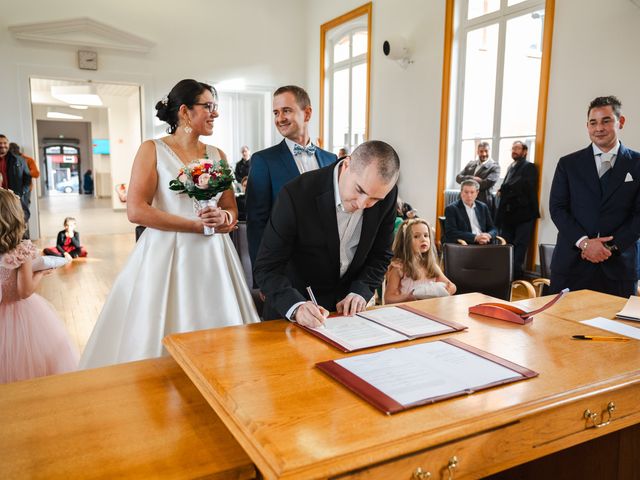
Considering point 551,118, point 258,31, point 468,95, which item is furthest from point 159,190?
point 258,31

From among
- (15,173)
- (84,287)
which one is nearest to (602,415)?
(84,287)

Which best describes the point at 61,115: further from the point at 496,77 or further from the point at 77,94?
the point at 496,77

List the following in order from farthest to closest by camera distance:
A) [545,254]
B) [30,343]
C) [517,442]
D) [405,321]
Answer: [545,254] < [30,343] < [405,321] < [517,442]

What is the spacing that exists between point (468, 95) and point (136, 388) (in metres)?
7.43

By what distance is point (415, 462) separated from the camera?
43.5 inches

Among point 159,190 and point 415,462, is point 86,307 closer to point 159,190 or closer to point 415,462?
point 159,190

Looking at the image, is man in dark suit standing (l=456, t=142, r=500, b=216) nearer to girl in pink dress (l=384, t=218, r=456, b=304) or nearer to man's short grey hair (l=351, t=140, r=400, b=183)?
girl in pink dress (l=384, t=218, r=456, b=304)

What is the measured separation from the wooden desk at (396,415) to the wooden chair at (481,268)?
66.7 inches

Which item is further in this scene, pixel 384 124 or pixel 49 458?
pixel 384 124

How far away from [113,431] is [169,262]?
4.33ft

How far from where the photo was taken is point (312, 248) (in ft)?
6.83

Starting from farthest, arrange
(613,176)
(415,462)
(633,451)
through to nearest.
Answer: (613,176), (633,451), (415,462)

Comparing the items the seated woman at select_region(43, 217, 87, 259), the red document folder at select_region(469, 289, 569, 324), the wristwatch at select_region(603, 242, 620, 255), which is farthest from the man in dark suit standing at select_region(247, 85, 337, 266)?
the seated woman at select_region(43, 217, 87, 259)

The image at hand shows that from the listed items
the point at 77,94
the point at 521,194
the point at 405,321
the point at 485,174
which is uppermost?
the point at 77,94
